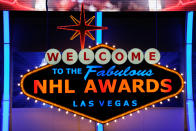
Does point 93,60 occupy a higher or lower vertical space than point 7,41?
lower

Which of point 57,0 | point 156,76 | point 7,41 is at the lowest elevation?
point 156,76

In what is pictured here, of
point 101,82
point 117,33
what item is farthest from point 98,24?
point 101,82

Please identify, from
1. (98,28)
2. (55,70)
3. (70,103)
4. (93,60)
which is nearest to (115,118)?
(70,103)

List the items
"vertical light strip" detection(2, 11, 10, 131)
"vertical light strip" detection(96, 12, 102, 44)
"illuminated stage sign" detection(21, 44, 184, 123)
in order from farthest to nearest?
"vertical light strip" detection(96, 12, 102, 44) < "vertical light strip" detection(2, 11, 10, 131) < "illuminated stage sign" detection(21, 44, 184, 123)

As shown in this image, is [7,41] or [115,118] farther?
[7,41]

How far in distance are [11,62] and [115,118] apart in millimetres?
3128

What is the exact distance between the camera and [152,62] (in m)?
5.91

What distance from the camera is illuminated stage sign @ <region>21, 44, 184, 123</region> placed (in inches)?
A: 231

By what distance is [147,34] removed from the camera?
6.60m

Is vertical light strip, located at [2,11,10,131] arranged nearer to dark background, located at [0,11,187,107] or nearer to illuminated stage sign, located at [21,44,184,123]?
dark background, located at [0,11,187,107]

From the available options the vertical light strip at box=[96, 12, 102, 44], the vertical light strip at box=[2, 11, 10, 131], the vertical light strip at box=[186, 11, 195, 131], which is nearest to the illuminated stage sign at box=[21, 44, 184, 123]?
the vertical light strip at box=[96, 12, 102, 44]

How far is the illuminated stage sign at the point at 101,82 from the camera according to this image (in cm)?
586

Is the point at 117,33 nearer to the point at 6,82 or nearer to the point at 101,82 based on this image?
the point at 101,82

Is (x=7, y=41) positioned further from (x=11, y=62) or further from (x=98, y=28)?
(x=98, y=28)
